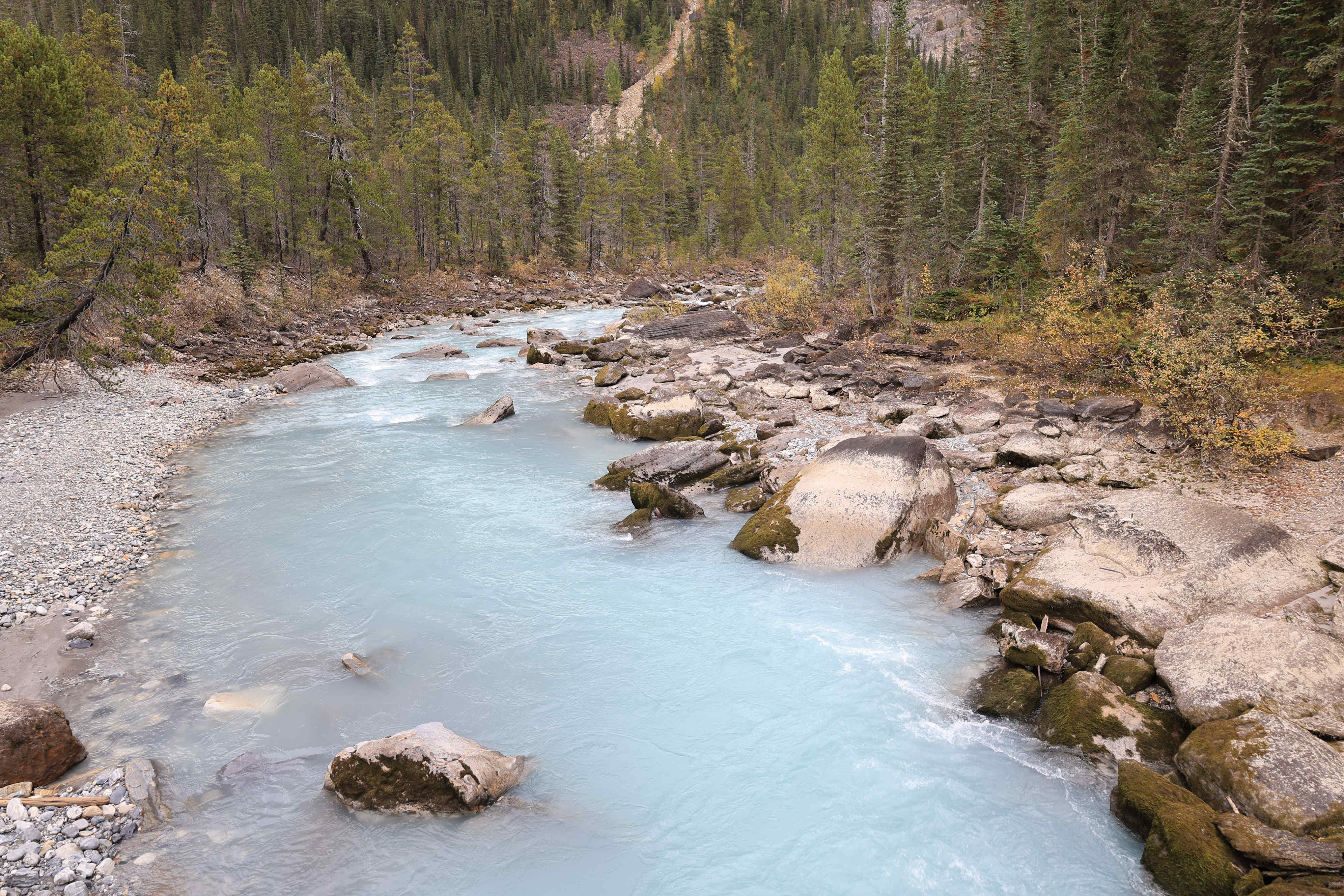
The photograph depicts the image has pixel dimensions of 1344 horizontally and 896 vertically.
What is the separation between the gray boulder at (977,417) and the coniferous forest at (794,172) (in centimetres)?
438

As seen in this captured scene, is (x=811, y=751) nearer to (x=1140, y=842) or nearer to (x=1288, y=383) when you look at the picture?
(x=1140, y=842)

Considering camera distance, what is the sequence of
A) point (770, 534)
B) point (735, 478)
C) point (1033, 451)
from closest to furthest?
1. point (770, 534)
2. point (1033, 451)
3. point (735, 478)

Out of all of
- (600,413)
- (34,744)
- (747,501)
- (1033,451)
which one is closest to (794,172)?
(600,413)

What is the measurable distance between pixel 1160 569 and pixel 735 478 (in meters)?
8.31

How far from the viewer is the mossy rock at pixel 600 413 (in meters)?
21.1

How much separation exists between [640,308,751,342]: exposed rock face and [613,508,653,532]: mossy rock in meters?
18.4

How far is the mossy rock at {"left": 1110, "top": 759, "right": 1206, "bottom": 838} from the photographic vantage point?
20.6 feet

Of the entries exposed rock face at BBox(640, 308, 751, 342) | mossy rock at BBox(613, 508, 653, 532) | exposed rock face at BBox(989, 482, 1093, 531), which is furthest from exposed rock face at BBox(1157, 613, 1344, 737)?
exposed rock face at BBox(640, 308, 751, 342)

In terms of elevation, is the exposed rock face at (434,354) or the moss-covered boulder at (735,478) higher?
the exposed rock face at (434,354)

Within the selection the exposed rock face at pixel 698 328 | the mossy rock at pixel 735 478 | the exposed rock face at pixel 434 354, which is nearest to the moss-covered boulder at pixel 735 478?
the mossy rock at pixel 735 478

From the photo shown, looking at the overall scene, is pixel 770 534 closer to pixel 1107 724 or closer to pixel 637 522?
pixel 637 522

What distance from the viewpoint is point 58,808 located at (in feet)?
20.9

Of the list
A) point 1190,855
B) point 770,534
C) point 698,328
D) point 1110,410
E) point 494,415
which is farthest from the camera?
point 698,328

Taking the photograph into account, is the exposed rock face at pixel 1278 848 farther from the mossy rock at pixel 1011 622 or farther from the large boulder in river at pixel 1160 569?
the mossy rock at pixel 1011 622
